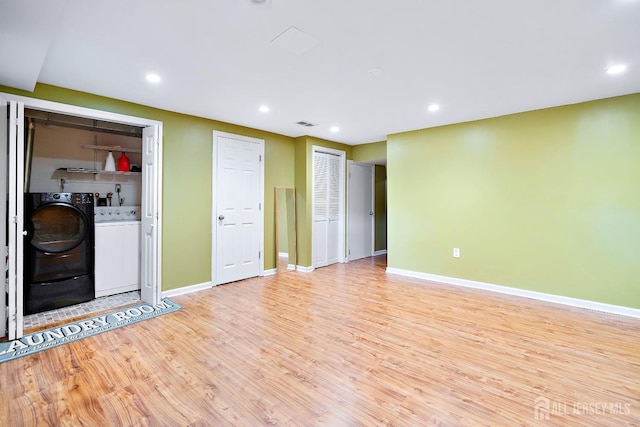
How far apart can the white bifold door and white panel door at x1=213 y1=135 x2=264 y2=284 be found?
112 cm

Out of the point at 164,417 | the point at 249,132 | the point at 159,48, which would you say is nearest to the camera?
the point at 164,417

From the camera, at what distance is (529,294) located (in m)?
3.83

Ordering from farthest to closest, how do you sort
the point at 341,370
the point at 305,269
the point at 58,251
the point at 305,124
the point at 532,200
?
the point at 305,269, the point at 305,124, the point at 532,200, the point at 58,251, the point at 341,370

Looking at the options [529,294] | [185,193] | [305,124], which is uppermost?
[305,124]

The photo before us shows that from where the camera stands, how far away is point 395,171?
16.7 ft

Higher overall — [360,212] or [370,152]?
[370,152]

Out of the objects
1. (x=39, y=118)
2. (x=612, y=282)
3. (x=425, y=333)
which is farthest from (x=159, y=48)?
(x=612, y=282)

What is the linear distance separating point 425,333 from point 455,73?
95.3 inches

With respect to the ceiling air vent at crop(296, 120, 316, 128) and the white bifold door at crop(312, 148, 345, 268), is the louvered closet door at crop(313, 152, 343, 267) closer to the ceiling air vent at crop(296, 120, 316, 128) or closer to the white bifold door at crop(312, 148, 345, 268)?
the white bifold door at crop(312, 148, 345, 268)

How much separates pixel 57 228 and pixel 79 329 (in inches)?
49.3

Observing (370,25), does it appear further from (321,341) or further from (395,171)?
(395,171)

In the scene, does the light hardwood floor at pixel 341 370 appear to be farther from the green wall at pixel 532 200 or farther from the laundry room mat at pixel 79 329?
the green wall at pixel 532 200

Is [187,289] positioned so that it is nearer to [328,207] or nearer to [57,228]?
[57,228]

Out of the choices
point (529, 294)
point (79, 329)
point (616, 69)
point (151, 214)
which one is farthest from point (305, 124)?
point (529, 294)
